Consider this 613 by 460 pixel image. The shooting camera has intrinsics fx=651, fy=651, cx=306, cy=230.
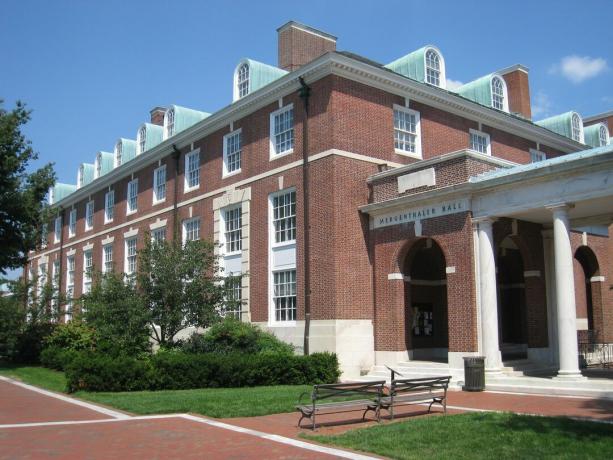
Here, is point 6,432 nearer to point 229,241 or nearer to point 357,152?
point 357,152

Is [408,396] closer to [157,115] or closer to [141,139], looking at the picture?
[141,139]

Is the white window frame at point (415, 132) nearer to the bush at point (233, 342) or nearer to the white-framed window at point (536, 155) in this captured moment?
the white-framed window at point (536, 155)

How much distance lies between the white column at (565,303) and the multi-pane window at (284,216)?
9414 millimetres

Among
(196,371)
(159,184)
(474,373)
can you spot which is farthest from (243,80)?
(474,373)

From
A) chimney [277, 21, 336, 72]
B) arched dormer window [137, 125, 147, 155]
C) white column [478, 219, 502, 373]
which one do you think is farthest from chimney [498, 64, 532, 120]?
arched dormer window [137, 125, 147, 155]

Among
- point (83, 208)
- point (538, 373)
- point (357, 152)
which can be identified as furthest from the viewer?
point (83, 208)

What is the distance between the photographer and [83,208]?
4262cm

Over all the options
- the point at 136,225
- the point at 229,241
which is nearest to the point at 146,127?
the point at 136,225

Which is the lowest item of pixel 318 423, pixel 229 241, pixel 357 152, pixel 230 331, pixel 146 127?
pixel 318 423

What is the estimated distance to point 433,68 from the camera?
25641 mm

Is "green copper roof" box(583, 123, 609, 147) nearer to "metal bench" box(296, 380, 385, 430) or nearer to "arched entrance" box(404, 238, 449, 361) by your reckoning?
"arched entrance" box(404, 238, 449, 361)

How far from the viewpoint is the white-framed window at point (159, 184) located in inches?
1280

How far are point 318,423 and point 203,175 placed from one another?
18.2 meters

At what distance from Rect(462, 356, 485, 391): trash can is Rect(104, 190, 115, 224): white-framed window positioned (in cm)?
2648
